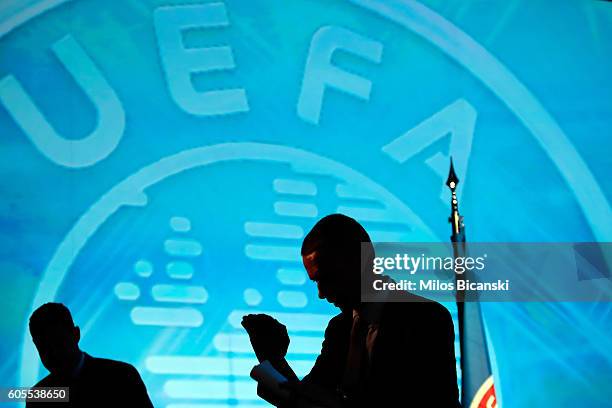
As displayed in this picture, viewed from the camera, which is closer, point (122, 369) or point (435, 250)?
point (122, 369)

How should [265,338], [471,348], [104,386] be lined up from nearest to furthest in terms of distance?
[265,338]
[104,386]
[471,348]

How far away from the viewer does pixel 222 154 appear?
3945 mm

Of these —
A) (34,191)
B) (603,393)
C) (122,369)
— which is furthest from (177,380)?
(603,393)

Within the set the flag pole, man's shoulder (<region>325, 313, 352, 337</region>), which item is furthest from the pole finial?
man's shoulder (<region>325, 313, 352, 337</region>)

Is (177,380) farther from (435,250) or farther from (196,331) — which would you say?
(435,250)

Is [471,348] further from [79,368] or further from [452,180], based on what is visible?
[79,368]

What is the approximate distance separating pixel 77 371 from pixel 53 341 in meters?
0.13

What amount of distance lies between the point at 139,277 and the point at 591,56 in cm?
307

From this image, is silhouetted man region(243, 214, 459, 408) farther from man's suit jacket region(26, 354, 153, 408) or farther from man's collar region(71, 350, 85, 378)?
man's collar region(71, 350, 85, 378)

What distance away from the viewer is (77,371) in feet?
7.19

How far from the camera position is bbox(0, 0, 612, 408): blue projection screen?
3.61 m

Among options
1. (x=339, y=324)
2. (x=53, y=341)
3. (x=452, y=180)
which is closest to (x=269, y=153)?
(x=452, y=180)

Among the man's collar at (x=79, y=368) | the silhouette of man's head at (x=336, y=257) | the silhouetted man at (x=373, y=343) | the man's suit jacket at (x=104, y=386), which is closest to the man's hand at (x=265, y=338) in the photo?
the silhouetted man at (x=373, y=343)

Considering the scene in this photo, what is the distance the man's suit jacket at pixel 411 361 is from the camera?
119 cm
